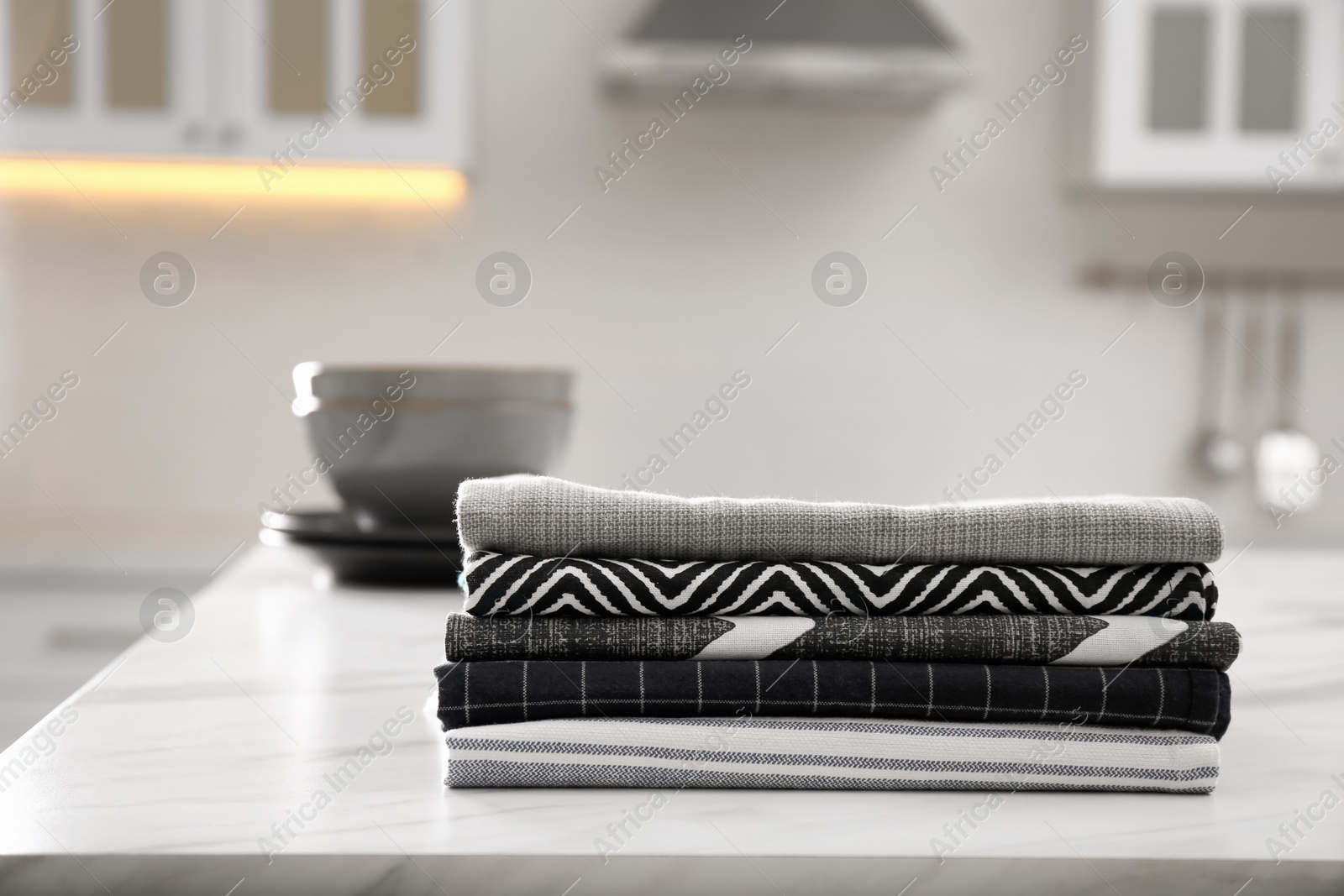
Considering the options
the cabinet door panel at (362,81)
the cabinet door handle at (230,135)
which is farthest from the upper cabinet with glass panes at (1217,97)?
the cabinet door handle at (230,135)

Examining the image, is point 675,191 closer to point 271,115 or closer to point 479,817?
point 271,115

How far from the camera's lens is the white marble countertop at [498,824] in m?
0.39

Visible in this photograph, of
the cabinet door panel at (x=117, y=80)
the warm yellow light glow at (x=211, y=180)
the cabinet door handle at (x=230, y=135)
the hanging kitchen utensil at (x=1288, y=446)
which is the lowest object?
the hanging kitchen utensil at (x=1288, y=446)

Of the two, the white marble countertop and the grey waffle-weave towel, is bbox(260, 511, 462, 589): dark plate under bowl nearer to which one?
the white marble countertop

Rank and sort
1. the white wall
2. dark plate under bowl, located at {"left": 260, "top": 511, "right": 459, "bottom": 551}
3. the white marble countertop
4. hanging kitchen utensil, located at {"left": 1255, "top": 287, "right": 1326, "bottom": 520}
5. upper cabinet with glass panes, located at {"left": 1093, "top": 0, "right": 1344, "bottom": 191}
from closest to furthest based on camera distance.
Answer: the white marble countertop
dark plate under bowl, located at {"left": 260, "top": 511, "right": 459, "bottom": 551}
upper cabinet with glass panes, located at {"left": 1093, "top": 0, "right": 1344, "bottom": 191}
the white wall
hanging kitchen utensil, located at {"left": 1255, "top": 287, "right": 1326, "bottom": 520}

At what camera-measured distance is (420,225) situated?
2.55 m

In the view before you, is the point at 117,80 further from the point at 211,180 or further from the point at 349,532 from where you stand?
the point at 349,532

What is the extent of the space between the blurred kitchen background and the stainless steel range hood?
0.18 feet

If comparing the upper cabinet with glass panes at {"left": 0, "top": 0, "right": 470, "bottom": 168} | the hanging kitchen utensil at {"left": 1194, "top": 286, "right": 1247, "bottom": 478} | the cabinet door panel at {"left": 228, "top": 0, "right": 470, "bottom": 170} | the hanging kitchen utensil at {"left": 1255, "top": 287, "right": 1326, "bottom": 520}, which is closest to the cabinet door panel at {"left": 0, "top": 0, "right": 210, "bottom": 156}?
the upper cabinet with glass panes at {"left": 0, "top": 0, "right": 470, "bottom": 168}

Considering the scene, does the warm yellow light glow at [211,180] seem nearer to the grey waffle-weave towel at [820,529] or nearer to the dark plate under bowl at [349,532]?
the dark plate under bowl at [349,532]

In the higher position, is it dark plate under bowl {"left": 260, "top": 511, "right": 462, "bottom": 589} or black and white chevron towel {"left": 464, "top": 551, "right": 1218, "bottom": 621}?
black and white chevron towel {"left": 464, "top": 551, "right": 1218, "bottom": 621}

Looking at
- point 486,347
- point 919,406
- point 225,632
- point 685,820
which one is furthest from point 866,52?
point 685,820

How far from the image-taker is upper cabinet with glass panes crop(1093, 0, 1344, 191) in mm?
2373

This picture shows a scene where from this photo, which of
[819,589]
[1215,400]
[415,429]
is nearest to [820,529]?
[819,589]
